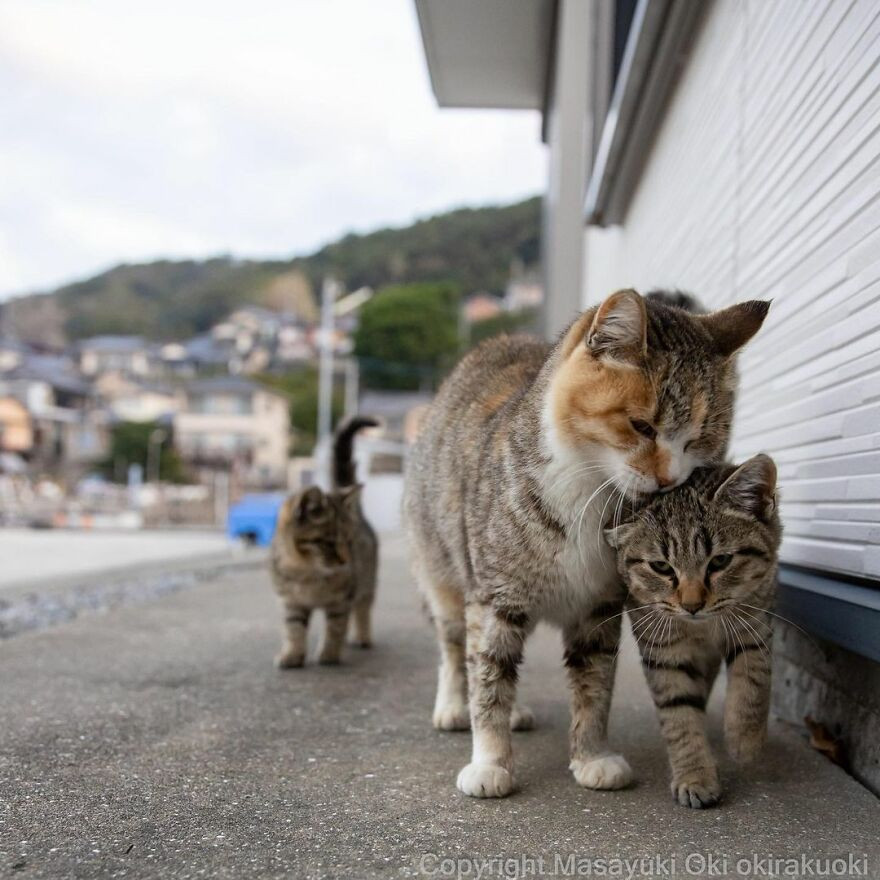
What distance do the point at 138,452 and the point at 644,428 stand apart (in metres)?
43.5

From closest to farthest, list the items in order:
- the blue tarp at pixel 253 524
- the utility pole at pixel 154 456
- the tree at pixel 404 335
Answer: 1. the blue tarp at pixel 253 524
2. the utility pole at pixel 154 456
3. the tree at pixel 404 335

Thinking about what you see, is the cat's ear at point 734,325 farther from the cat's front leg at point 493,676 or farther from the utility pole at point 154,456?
the utility pole at point 154,456

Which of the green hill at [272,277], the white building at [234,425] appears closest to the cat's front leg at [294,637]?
the white building at [234,425]

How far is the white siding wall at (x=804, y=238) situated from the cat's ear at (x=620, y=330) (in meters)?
0.53

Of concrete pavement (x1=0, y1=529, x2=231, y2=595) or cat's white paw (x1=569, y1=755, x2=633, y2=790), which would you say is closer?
cat's white paw (x1=569, y1=755, x2=633, y2=790)

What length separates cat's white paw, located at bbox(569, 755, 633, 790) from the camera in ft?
6.23

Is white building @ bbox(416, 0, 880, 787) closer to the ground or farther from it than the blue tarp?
farther from it

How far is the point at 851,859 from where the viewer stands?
1.49 meters

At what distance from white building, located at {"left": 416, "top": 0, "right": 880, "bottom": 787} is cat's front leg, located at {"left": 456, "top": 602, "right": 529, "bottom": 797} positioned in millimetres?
743

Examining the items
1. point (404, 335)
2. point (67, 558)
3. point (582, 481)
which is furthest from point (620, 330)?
point (404, 335)

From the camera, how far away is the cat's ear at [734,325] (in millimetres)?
1965

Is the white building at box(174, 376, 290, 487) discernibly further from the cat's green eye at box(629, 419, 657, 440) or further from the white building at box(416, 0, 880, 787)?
the cat's green eye at box(629, 419, 657, 440)

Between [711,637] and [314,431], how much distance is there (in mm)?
42869

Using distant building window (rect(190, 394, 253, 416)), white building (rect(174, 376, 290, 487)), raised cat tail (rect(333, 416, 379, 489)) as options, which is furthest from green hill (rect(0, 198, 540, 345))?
raised cat tail (rect(333, 416, 379, 489))
